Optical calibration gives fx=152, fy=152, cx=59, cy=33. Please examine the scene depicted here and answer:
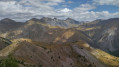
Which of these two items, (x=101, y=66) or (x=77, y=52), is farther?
(x=101, y=66)

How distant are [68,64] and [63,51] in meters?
11.7

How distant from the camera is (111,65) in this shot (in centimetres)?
12756

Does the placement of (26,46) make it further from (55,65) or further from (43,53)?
(55,65)

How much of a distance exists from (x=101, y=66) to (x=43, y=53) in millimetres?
54491

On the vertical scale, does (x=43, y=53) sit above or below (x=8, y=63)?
below

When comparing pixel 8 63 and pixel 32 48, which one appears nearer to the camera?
pixel 8 63

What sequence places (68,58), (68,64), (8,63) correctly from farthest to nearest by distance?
(68,58), (68,64), (8,63)

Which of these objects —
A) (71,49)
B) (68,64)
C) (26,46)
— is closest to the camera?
(26,46)

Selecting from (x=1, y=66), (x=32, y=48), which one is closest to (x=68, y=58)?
(x=32, y=48)

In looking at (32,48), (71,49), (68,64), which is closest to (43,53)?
(32,48)

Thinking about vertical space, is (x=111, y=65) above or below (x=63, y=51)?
below

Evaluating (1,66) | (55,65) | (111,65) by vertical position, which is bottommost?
(111,65)

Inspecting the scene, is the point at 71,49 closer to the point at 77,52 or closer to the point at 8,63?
the point at 77,52

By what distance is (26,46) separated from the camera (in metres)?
78.9
